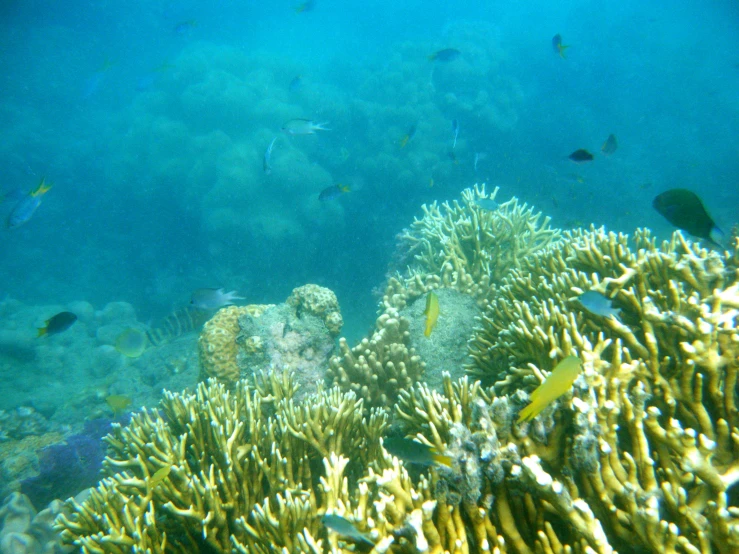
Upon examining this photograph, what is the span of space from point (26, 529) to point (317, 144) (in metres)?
14.4

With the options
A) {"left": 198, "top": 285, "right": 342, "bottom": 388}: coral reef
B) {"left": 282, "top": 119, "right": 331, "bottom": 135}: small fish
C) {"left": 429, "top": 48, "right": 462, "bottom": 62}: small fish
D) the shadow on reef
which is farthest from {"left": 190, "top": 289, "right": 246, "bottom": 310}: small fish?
{"left": 429, "top": 48, "right": 462, "bottom": 62}: small fish

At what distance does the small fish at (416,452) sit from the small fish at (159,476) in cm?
175

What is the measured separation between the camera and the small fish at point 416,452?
75.5 inches

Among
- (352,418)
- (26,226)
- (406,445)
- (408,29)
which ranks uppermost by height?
(408,29)

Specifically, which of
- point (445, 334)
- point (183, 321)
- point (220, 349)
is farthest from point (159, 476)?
point (183, 321)

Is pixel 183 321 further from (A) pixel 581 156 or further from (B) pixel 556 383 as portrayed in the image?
(A) pixel 581 156

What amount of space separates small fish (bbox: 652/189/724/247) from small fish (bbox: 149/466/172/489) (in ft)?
15.6

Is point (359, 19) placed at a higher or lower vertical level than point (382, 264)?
higher

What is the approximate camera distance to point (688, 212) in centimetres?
328

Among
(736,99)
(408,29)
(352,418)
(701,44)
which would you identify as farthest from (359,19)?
(352,418)

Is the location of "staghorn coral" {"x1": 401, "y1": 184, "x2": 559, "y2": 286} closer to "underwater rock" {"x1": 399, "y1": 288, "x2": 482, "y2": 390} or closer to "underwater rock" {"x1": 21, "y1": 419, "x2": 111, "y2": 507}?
"underwater rock" {"x1": 399, "y1": 288, "x2": 482, "y2": 390}

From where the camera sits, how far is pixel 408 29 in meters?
31.9

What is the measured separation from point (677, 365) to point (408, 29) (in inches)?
1457

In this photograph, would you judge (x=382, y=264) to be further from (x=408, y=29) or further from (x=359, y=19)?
(x=359, y=19)
